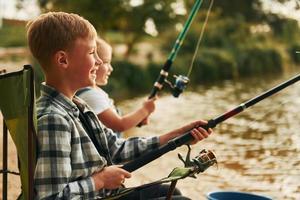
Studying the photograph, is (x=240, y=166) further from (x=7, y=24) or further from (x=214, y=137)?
(x=7, y=24)

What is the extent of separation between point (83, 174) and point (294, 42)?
27968 mm

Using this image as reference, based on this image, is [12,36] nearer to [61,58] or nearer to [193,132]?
[193,132]

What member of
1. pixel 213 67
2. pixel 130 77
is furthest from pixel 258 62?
pixel 130 77

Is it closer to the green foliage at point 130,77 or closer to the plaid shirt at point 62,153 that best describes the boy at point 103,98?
the plaid shirt at point 62,153

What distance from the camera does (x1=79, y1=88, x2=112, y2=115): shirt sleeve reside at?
10.4 feet

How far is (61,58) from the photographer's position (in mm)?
1959

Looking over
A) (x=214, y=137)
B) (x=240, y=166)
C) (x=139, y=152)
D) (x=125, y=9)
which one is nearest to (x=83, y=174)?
(x=139, y=152)

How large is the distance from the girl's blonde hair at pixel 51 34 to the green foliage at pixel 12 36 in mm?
24085

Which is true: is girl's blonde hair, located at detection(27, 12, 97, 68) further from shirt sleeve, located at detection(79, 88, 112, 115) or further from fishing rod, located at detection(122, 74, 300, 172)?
shirt sleeve, located at detection(79, 88, 112, 115)

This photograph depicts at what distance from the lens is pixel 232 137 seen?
7602 mm

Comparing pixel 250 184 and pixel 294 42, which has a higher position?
pixel 250 184

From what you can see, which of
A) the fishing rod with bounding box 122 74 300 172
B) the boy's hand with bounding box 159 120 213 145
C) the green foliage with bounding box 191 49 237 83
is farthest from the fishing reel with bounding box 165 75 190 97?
the green foliage with bounding box 191 49 237 83

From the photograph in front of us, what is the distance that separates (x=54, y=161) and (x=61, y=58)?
0.36m

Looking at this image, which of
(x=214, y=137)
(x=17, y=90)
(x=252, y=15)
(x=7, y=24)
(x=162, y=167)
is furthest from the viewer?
(x=252, y=15)
